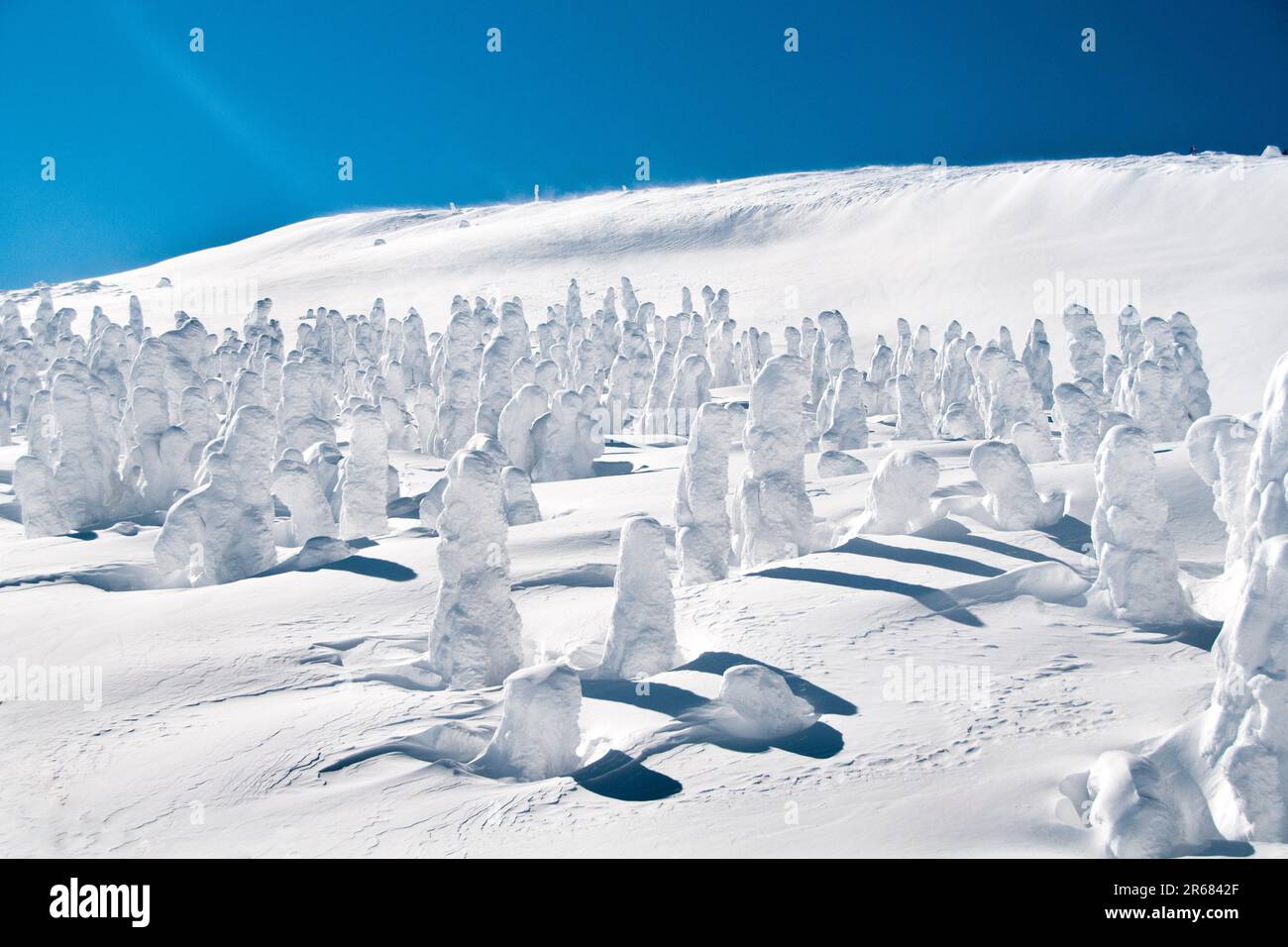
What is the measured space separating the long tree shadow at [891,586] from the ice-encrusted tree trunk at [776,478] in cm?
92

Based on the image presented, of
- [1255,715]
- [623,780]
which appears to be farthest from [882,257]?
[1255,715]

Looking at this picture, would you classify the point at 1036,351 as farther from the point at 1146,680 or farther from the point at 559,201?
the point at 559,201

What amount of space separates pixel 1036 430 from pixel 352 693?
10135 mm

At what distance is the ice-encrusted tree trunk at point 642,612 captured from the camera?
27.0ft

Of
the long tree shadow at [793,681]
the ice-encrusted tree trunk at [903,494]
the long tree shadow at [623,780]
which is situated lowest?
the long tree shadow at [623,780]

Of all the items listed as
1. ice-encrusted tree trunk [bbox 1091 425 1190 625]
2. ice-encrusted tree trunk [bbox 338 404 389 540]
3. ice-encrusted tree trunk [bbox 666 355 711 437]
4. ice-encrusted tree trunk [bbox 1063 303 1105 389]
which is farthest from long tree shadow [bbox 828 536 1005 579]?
ice-encrusted tree trunk [bbox 1063 303 1105 389]

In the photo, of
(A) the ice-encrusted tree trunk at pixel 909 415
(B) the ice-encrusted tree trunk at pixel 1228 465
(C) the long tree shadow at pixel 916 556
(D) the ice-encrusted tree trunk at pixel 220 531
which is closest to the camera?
(B) the ice-encrusted tree trunk at pixel 1228 465

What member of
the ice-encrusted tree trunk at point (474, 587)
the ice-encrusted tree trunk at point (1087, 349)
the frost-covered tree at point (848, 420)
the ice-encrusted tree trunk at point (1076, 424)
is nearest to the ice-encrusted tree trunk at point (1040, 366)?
the ice-encrusted tree trunk at point (1087, 349)

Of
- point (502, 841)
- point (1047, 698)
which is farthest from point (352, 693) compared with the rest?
point (1047, 698)

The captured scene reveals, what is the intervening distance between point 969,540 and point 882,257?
33.7 metres

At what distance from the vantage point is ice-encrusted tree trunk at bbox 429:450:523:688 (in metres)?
8.50

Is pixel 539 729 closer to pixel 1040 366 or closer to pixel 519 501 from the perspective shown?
pixel 519 501

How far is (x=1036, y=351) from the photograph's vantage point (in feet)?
81.0

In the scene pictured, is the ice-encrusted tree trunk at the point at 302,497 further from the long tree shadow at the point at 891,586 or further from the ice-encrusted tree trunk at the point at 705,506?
the long tree shadow at the point at 891,586
